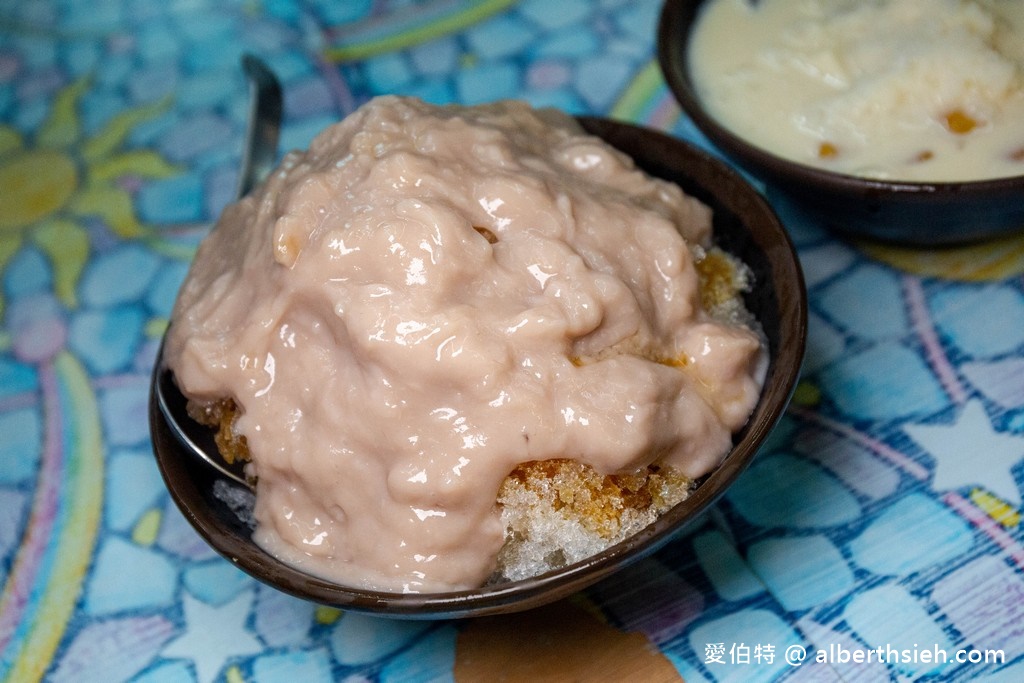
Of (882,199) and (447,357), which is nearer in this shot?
(447,357)

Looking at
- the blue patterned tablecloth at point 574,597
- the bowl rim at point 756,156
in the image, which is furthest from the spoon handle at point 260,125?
the bowl rim at point 756,156

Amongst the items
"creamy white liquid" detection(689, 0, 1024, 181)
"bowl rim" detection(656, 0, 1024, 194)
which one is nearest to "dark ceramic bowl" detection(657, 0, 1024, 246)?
"bowl rim" detection(656, 0, 1024, 194)

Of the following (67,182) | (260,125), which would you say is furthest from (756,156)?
(67,182)

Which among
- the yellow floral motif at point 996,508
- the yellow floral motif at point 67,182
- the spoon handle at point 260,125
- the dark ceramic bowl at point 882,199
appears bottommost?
the yellow floral motif at point 67,182

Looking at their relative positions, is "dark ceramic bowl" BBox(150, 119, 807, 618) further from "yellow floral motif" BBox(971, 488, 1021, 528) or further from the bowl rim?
"yellow floral motif" BBox(971, 488, 1021, 528)

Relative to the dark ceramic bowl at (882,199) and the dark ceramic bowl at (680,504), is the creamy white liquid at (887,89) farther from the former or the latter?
the dark ceramic bowl at (680,504)

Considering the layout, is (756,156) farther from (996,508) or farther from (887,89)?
(996,508)
